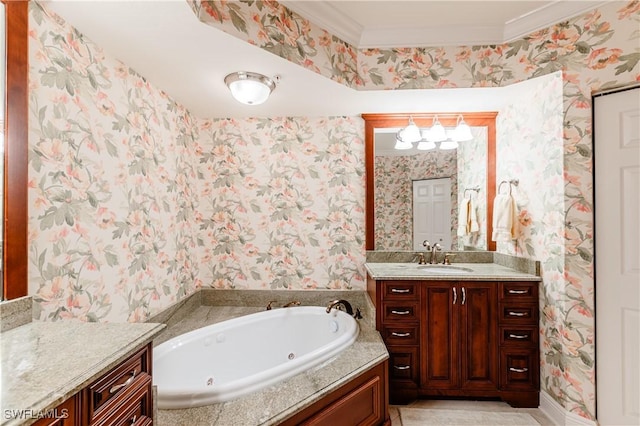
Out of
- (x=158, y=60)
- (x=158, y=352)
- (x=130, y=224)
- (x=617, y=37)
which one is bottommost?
(x=158, y=352)

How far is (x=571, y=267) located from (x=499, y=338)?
2.13ft

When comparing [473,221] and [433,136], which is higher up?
[433,136]

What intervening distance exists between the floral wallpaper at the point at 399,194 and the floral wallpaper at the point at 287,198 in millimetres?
164

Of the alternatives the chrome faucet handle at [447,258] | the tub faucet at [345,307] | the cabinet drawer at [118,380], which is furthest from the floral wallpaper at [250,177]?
the cabinet drawer at [118,380]

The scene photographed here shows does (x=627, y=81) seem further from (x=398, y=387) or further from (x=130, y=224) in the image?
(x=130, y=224)

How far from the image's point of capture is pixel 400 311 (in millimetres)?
2135

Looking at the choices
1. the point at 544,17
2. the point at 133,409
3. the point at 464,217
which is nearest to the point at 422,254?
the point at 464,217

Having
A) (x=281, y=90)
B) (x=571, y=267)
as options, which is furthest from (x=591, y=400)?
(x=281, y=90)

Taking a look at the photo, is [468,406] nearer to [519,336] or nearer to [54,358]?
[519,336]

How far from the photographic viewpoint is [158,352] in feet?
5.65

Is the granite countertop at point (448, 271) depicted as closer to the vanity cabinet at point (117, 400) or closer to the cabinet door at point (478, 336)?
the cabinet door at point (478, 336)

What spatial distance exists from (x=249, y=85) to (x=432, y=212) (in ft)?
6.00

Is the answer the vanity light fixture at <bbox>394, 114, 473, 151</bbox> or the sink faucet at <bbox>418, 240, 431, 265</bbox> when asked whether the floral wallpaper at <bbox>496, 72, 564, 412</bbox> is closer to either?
the vanity light fixture at <bbox>394, 114, 473, 151</bbox>

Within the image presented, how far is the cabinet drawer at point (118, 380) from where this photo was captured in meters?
0.78
